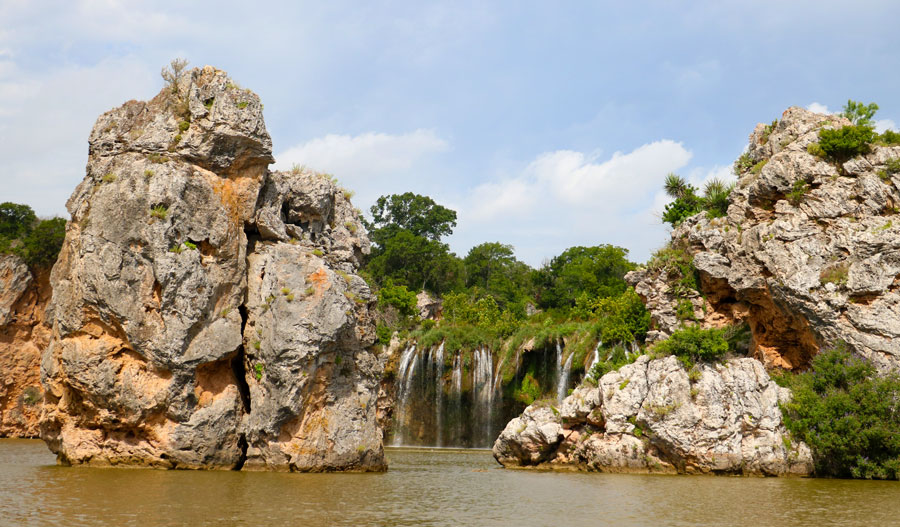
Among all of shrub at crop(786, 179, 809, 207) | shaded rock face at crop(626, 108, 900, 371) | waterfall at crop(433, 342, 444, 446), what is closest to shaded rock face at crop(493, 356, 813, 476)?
shaded rock face at crop(626, 108, 900, 371)

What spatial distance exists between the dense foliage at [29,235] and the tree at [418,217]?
3955 cm

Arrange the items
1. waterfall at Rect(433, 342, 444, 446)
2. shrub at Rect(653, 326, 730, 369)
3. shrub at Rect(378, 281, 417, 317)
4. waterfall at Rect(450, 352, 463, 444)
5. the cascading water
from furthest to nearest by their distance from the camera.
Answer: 1. shrub at Rect(378, 281, 417, 317)
2. waterfall at Rect(433, 342, 444, 446)
3. waterfall at Rect(450, 352, 463, 444)
4. the cascading water
5. shrub at Rect(653, 326, 730, 369)

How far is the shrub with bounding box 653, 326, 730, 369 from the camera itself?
2525cm

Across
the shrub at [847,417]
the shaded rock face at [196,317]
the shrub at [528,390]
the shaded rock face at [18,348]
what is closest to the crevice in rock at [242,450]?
the shaded rock face at [196,317]

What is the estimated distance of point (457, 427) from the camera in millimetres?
42875

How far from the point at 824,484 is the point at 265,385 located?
1650 cm

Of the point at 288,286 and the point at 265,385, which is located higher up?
the point at 288,286

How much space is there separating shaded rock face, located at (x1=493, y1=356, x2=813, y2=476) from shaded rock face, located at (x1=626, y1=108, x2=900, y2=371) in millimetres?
3113

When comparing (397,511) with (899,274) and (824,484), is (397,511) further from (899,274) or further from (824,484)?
(899,274)

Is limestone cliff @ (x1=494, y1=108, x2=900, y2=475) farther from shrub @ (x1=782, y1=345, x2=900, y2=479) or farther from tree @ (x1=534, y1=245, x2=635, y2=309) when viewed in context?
tree @ (x1=534, y1=245, x2=635, y2=309)

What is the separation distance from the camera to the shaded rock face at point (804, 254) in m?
24.0

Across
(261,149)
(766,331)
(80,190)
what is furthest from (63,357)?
(766,331)

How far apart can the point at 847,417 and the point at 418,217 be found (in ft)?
200

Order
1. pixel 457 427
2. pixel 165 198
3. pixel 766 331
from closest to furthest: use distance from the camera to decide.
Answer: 1. pixel 165 198
2. pixel 766 331
3. pixel 457 427
